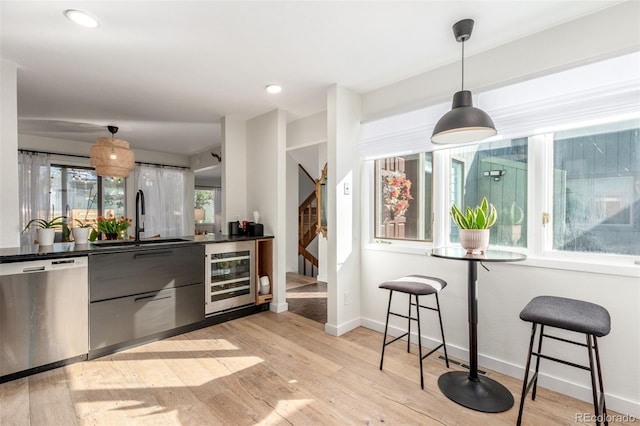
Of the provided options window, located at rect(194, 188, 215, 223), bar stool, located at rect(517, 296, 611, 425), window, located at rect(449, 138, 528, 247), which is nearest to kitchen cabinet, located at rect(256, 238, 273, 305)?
window, located at rect(449, 138, 528, 247)

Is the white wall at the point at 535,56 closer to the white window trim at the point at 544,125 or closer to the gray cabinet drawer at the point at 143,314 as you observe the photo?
the white window trim at the point at 544,125

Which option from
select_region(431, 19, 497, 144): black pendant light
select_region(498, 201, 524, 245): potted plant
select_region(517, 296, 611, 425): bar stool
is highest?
select_region(431, 19, 497, 144): black pendant light

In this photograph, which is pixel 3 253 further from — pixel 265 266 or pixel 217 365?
pixel 265 266

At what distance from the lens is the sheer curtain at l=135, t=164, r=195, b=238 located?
5957mm

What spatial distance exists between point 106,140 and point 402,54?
342 centimetres

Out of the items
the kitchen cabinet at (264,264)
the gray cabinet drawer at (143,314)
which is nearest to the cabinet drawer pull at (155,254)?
the gray cabinet drawer at (143,314)

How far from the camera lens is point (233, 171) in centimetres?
407

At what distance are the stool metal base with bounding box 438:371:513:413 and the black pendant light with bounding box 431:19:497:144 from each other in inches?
66.6

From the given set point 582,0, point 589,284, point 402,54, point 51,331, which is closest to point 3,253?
point 51,331

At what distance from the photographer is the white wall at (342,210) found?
3.03 m

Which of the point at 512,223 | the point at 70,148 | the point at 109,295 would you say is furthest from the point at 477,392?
the point at 70,148

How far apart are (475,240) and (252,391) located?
1830 millimetres

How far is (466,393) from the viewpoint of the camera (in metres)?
1.99

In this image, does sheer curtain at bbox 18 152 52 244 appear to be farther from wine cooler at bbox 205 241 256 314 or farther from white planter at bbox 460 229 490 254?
white planter at bbox 460 229 490 254
